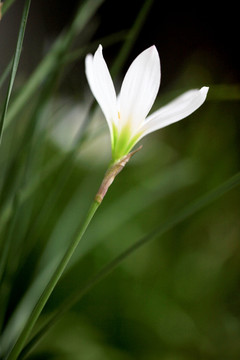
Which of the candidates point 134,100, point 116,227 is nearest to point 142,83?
point 134,100

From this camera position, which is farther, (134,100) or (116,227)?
(116,227)

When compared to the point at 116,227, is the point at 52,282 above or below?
below

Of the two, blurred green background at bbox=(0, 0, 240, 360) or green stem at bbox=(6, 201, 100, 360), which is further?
blurred green background at bbox=(0, 0, 240, 360)

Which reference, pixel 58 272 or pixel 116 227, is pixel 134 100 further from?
pixel 116 227

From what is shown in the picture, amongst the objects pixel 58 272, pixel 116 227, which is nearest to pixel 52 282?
pixel 58 272

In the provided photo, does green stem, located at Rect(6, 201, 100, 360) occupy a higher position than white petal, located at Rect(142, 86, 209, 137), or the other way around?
white petal, located at Rect(142, 86, 209, 137)

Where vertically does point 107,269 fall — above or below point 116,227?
below

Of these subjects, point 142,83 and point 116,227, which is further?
point 116,227

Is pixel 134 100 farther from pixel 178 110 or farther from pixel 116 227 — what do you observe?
pixel 116 227
